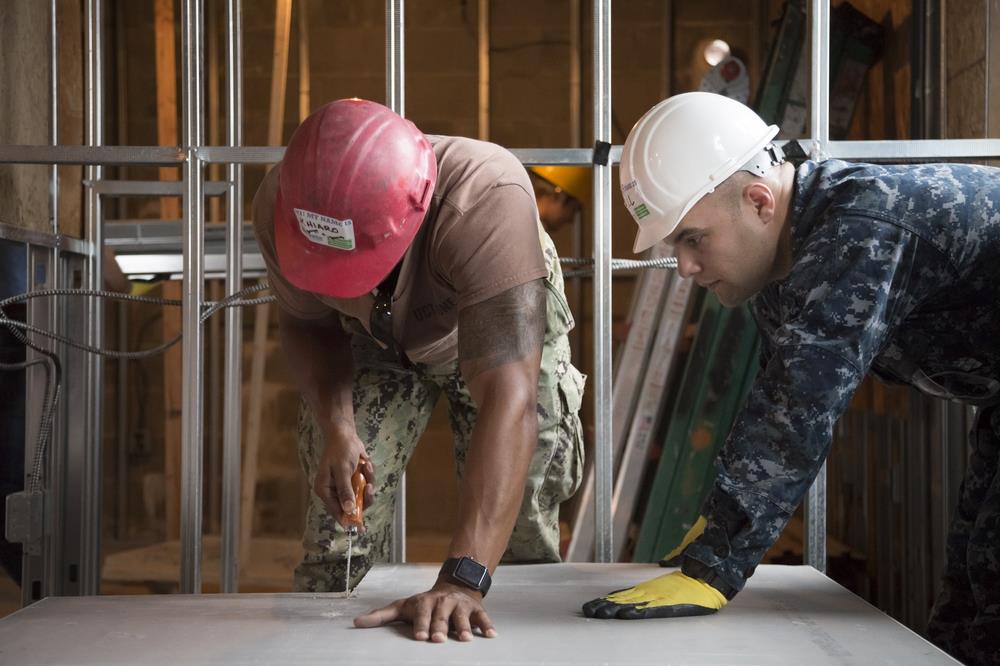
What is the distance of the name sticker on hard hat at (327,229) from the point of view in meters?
2.04

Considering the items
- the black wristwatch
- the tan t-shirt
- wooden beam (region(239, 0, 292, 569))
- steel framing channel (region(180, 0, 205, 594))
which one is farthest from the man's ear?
wooden beam (region(239, 0, 292, 569))

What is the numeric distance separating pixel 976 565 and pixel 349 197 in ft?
5.08

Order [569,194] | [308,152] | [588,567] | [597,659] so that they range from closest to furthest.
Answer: [597,659] < [308,152] < [588,567] < [569,194]

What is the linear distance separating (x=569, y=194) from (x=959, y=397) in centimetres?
435

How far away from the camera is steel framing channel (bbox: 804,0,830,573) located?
2650 mm

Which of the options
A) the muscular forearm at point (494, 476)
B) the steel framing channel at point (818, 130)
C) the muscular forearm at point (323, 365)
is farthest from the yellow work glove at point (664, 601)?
the muscular forearm at point (323, 365)

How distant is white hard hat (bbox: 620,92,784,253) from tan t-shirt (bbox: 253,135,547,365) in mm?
250

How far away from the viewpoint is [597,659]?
1.72 m

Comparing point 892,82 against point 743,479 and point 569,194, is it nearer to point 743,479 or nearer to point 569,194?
point 569,194

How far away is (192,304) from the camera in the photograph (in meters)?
2.79

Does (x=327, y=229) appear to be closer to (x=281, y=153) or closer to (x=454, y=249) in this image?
(x=454, y=249)

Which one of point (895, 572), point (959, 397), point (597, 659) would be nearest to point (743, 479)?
point (597, 659)

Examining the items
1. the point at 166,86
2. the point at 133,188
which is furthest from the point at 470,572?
the point at 166,86

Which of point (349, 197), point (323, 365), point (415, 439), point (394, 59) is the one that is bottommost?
point (415, 439)
